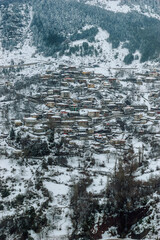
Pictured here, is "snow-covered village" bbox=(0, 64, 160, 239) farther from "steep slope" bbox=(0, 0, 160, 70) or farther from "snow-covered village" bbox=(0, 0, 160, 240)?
"steep slope" bbox=(0, 0, 160, 70)

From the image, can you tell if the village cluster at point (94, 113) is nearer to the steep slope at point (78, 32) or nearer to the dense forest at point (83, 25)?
the steep slope at point (78, 32)

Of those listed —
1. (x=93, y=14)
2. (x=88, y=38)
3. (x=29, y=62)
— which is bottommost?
(x=29, y=62)

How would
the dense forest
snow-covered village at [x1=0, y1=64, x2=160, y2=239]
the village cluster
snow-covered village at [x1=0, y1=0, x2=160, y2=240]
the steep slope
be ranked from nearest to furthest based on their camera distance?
snow-covered village at [x1=0, y1=0, x2=160, y2=240]
snow-covered village at [x1=0, y1=64, x2=160, y2=239]
the village cluster
the steep slope
the dense forest

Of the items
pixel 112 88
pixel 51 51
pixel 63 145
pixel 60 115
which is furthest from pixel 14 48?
pixel 63 145

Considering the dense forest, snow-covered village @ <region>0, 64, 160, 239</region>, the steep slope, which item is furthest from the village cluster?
the dense forest

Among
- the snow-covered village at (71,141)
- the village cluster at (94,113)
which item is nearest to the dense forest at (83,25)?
the village cluster at (94,113)

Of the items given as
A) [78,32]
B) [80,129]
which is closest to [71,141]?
[80,129]

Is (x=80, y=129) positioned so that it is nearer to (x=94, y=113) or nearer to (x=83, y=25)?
(x=94, y=113)

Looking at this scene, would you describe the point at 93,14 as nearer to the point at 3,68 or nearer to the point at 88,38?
the point at 88,38
